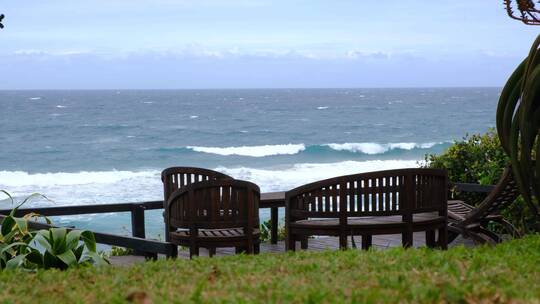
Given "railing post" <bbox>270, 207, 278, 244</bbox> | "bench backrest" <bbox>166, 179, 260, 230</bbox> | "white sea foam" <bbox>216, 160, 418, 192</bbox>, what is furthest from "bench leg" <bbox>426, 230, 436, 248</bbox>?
"white sea foam" <bbox>216, 160, 418, 192</bbox>

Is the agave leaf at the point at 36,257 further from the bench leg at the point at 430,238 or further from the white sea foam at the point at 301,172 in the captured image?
the white sea foam at the point at 301,172

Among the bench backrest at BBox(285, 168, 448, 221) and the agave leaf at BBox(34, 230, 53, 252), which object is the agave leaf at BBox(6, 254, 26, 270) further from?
the bench backrest at BBox(285, 168, 448, 221)

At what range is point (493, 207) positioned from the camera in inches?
319

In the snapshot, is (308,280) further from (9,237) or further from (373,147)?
(373,147)

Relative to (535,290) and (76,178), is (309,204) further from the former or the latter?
(76,178)

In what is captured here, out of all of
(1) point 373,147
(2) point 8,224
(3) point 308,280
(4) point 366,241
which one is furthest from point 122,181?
(3) point 308,280

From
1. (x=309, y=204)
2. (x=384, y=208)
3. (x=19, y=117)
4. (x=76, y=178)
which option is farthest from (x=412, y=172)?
(x=19, y=117)

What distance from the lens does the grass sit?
3.87 meters

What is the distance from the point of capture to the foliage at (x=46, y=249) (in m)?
5.96

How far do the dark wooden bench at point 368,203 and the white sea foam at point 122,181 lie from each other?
24928mm

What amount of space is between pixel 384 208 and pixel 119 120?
6527cm

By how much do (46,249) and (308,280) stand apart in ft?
7.85

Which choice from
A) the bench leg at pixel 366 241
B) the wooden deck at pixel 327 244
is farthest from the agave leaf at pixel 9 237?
the bench leg at pixel 366 241

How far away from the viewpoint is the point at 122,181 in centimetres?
3788
